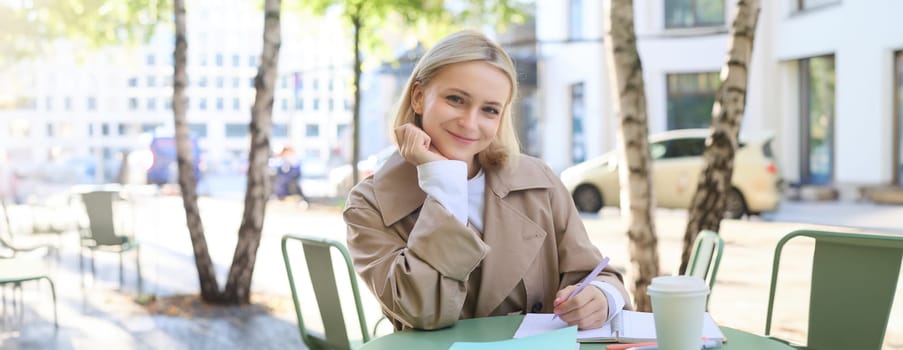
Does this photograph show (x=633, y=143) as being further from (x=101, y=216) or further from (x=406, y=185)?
(x=101, y=216)

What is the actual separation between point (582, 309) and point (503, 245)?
1.02 ft

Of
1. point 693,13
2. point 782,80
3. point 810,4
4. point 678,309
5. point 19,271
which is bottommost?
point 19,271

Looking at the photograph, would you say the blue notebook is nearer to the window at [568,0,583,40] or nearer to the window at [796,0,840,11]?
the window at [796,0,840,11]

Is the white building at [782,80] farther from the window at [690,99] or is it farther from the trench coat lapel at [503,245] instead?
the trench coat lapel at [503,245]

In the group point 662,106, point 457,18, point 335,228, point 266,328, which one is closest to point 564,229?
point 266,328

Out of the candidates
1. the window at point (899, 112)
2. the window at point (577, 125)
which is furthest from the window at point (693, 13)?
the window at point (899, 112)

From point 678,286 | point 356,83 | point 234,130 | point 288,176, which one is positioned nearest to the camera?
point 678,286

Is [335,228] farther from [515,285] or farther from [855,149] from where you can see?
[515,285]

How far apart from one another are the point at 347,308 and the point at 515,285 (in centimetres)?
478

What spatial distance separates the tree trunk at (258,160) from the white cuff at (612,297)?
15.7ft

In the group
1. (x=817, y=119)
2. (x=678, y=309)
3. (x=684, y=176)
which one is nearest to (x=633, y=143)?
(x=678, y=309)

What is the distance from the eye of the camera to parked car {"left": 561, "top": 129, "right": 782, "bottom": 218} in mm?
13016

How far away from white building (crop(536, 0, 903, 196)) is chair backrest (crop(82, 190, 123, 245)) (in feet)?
42.0

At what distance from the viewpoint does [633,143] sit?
5.16 metres
